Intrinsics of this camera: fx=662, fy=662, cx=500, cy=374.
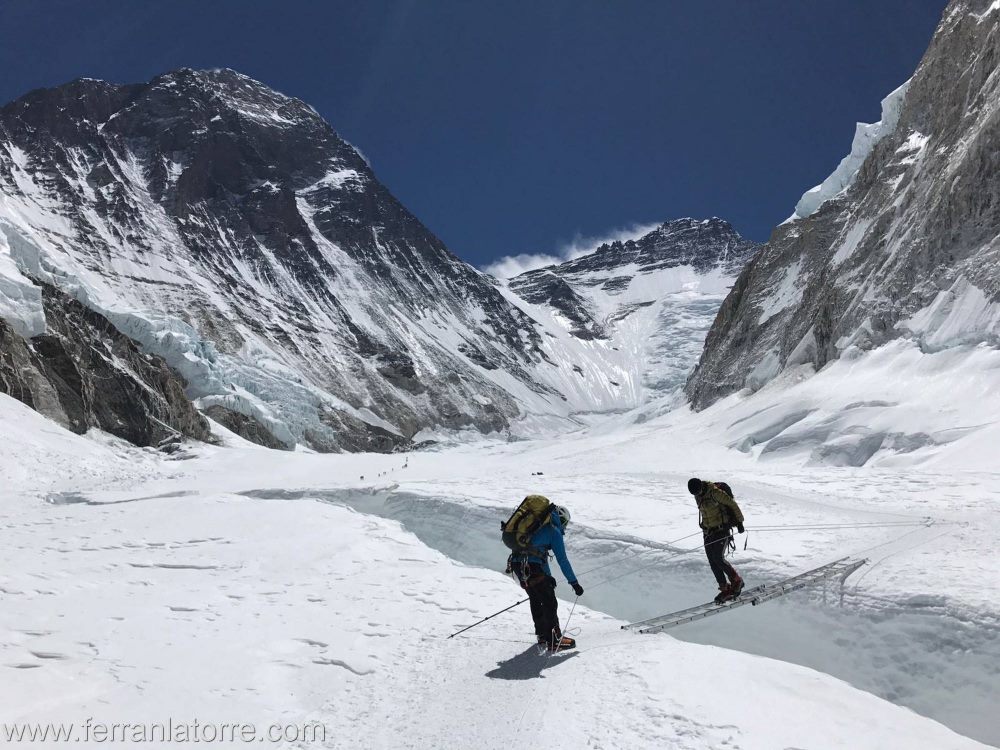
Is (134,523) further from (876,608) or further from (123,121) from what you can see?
(123,121)

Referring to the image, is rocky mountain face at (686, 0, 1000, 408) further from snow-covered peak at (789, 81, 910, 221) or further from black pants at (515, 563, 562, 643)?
black pants at (515, 563, 562, 643)

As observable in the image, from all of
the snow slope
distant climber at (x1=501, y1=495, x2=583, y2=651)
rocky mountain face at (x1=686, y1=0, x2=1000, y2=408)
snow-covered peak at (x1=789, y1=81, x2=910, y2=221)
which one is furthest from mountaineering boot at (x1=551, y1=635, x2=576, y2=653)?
snow-covered peak at (x1=789, y1=81, x2=910, y2=221)

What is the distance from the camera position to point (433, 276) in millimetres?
187875

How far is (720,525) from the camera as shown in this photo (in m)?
8.50

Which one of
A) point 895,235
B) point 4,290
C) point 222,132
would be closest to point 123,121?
point 222,132

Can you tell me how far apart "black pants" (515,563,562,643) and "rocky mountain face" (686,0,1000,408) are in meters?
23.4

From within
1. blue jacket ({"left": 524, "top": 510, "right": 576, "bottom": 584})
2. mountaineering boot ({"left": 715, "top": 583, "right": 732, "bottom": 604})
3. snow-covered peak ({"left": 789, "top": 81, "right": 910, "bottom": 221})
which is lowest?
mountaineering boot ({"left": 715, "top": 583, "right": 732, "bottom": 604})

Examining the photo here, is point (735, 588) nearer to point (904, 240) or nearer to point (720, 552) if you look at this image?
point (720, 552)

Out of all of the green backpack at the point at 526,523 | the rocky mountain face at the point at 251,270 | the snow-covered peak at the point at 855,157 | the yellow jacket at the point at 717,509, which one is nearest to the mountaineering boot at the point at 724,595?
the yellow jacket at the point at 717,509

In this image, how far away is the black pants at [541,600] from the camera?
7.18 m

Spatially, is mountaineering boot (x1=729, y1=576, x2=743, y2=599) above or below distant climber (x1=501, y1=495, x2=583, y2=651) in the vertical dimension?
below

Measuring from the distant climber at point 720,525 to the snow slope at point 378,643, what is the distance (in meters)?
0.87

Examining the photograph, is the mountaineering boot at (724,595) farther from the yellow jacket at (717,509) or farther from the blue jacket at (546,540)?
the blue jacket at (546,540)

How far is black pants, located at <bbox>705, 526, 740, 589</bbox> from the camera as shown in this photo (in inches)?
330
